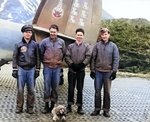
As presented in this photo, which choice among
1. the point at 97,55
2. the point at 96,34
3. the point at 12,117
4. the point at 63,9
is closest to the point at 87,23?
the point at 96,34

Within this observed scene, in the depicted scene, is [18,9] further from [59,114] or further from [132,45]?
[59,114]

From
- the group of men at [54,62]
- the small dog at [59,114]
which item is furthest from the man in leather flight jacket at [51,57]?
the small dog at [59,114]

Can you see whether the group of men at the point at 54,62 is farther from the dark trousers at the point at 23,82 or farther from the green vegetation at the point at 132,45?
the green vegetation at the point at 132,45

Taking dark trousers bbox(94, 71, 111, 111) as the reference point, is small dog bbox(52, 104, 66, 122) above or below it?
below

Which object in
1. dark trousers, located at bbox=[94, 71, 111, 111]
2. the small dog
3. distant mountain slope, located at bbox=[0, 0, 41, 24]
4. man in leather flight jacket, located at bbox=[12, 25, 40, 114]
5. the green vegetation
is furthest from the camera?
distant mountain slope, located at bbox=[0, 0, 41, 24]

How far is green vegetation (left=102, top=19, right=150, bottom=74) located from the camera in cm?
1209

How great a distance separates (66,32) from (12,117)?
2.22 metres

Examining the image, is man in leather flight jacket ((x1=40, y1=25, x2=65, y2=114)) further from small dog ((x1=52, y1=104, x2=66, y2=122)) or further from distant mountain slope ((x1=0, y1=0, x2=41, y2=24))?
distant mountain slope ((x1=0, y1=0, x2=41, y2=24))

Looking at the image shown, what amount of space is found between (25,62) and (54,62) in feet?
1.63

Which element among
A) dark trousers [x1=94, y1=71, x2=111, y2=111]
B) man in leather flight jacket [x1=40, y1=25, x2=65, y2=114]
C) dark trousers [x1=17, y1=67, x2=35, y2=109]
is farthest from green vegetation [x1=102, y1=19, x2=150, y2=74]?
dark trousers [x1=17, y1=67, x2=35, y2=109]

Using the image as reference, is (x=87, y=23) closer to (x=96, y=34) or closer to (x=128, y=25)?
(x=96, y=34)

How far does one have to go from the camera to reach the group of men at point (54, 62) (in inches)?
115

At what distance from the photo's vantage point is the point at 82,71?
3.08 meters

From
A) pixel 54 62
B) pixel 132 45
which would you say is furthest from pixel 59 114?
pixel 132 45
